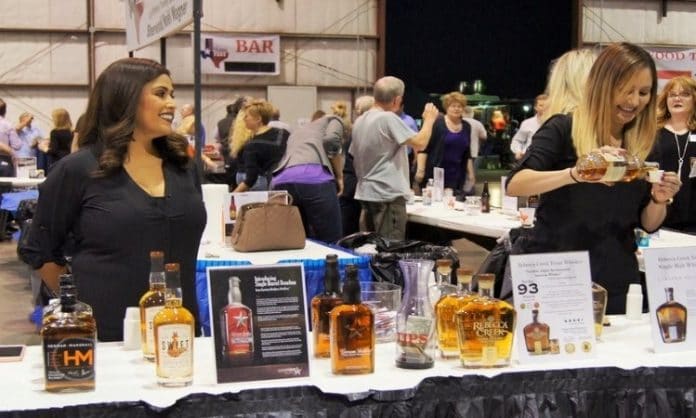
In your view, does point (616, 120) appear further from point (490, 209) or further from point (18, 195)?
point (18, 195)

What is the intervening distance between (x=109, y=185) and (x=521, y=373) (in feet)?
3.56

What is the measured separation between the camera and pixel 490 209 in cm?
579

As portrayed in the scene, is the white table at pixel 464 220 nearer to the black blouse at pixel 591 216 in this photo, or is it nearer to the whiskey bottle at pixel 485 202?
the whiskey bottle at pixel 485 202

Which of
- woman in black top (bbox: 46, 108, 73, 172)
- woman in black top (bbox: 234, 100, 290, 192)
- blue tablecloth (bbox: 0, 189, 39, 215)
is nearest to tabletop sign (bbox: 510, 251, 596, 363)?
woman in black top (bbox: 234, 100, 290, 192)

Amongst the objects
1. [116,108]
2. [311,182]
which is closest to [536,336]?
[116,108]

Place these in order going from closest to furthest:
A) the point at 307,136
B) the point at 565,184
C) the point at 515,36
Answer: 1. the point at 565,184
2. the point at 307,136
3. the point at 515,36

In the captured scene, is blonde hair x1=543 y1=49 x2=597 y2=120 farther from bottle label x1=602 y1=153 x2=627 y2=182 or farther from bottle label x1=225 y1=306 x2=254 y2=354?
bottle label x1=225 y1=306 x2=254 y2=354

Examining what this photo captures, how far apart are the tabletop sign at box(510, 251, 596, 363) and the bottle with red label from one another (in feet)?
0.58

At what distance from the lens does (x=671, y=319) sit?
2170 mm

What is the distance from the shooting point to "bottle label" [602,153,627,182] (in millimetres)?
2268

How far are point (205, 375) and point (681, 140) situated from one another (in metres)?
2.86

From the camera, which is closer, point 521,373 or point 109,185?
point 521,373

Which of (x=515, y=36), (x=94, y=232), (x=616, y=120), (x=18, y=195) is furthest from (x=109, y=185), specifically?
(x=515, y=36)

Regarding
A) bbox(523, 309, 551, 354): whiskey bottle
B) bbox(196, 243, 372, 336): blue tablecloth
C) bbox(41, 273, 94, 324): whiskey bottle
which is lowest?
bbox(196, 243, 372, 336): blue tablecloth
